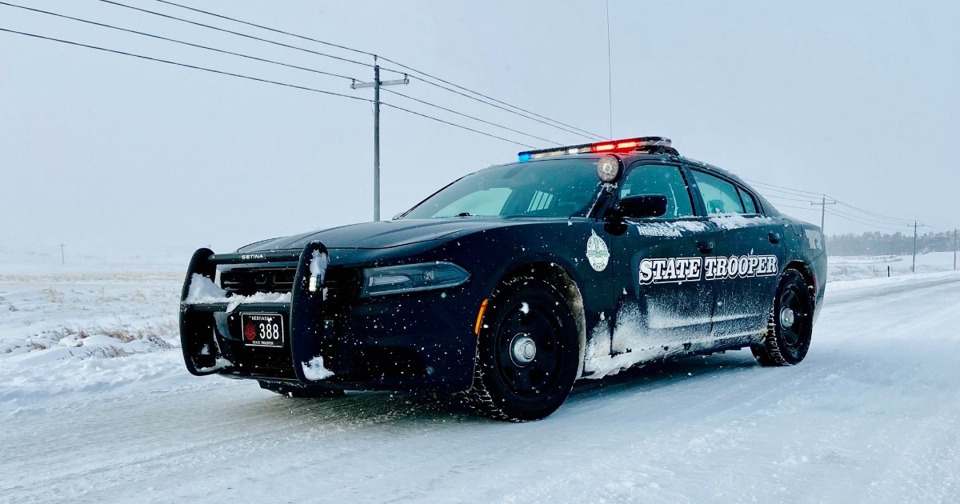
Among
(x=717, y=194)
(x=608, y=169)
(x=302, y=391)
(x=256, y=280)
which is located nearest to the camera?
(x=256, y=280)

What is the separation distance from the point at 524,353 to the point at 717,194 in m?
2.53

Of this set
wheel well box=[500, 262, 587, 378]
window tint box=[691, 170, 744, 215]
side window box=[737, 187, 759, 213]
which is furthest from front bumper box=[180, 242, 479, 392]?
side window box=[737, 187, 759, 213]

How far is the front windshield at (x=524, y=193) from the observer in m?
4.57

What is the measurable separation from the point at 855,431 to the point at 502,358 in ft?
5.45

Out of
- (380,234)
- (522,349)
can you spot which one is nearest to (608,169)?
(522,349)

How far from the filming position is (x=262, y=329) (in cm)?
359

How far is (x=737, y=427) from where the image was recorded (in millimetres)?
3674

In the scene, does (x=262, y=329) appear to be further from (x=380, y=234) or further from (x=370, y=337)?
(x=380, y=234)

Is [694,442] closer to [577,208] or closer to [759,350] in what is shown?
[577,208]

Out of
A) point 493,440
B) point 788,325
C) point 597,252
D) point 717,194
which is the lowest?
point 493,440

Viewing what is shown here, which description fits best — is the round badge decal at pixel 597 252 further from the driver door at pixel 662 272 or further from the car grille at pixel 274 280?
the car grille at pixel 274 280

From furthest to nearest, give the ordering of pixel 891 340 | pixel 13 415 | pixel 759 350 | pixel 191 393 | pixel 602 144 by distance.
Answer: pixel 891 340 → pixel 759 350 → pixel 602 144 → pixel 191 393 → pixel 13 415

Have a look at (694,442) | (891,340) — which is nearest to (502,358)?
(694,442)

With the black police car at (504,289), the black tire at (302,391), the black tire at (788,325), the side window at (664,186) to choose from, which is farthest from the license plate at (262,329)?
the black tire at (788,325)
